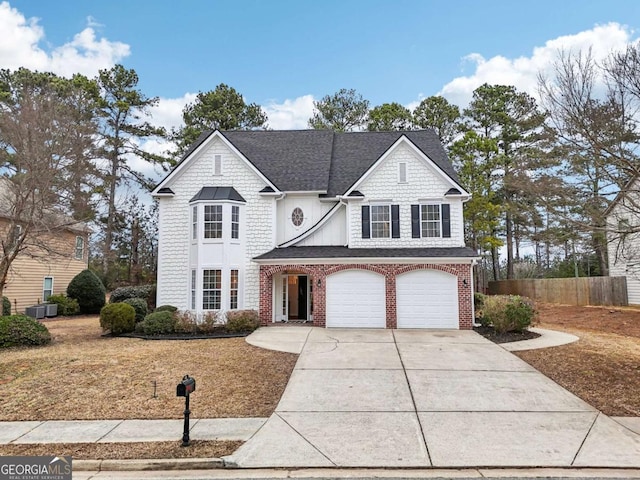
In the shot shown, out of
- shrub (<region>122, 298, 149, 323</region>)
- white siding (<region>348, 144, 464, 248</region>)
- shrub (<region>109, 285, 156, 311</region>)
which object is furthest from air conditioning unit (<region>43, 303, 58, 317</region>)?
white siding (<region>348, 144, 464, 248</region>)

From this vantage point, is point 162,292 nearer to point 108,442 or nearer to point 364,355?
point 364,355

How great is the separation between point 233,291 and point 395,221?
7.76m

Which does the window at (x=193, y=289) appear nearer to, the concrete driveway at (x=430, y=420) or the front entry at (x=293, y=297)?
the front entry at (x=293, y=297)

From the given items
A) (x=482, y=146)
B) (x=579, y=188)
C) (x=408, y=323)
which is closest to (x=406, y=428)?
(x=579, y=188)

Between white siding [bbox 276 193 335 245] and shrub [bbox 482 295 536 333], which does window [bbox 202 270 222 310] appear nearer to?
white siding [bbox 276 193 335 245]

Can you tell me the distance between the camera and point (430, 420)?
21.4ft

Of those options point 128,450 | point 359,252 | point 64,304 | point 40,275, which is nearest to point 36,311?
point 64,304

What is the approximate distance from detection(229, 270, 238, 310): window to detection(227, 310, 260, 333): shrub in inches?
47.5

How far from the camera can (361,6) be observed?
16812 millimetres

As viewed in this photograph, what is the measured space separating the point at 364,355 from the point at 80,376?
7108 mm

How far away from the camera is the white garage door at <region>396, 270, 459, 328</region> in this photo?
625 inches

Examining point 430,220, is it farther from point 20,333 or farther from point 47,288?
point 47,288

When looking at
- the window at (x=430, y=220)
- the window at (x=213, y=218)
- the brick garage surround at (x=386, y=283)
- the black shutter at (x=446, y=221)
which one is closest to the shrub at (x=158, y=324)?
the brick garage surround at (x=386, y=283)

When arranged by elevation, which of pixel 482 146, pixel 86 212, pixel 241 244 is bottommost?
pixel 241 244
